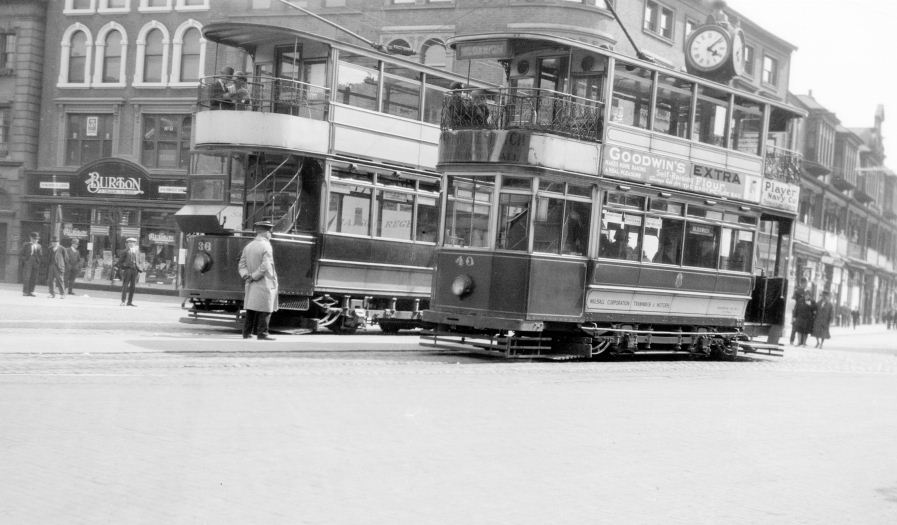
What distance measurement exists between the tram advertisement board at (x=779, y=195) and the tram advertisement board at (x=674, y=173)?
427 millimetres

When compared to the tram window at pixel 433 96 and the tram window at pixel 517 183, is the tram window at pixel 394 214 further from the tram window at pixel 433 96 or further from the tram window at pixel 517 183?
the tram window at pixel 517 183

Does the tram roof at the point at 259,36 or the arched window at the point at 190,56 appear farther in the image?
the arched window at the point at 190,56

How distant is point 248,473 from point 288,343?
10025 millimetres

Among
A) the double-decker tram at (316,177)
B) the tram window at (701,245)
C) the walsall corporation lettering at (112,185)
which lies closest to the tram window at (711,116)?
the tram window at (701,245)

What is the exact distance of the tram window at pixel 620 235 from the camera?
17.7 m

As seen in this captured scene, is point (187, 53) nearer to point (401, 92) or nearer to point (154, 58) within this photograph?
point (154, 58)

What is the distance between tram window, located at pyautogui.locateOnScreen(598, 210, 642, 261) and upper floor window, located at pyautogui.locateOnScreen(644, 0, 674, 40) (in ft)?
79.0

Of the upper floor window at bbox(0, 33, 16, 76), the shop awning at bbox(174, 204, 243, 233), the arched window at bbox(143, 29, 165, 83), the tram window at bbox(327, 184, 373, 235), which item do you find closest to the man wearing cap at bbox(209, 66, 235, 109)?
the shop awning at bbox(174, 204, 243, 233)

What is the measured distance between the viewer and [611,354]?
20.1 meters

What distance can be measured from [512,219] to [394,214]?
176 inches

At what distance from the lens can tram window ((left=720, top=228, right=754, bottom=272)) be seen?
20.3m

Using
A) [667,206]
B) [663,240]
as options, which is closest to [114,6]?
[667,206]

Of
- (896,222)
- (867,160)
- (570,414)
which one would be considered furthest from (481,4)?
(896,222)

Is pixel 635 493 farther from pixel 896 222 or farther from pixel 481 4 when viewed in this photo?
pixel 896 222
